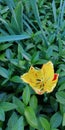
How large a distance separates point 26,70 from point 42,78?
13 centimetres

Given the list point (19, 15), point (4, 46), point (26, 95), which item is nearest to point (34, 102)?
point (26, 95)

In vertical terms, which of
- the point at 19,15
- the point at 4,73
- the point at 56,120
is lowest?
the point at 56,120

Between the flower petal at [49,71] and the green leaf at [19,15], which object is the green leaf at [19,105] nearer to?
the flower petal at [49,71]

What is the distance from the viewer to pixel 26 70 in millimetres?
1091

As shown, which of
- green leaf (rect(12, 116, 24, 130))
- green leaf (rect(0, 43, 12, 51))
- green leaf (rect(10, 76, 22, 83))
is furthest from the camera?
green leaf (rect(0, 43, 12, 51))

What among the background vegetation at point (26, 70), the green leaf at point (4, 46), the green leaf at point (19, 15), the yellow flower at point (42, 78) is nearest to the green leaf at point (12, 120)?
the background vegetation at point (26, 70)

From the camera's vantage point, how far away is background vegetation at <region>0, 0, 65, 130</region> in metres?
0.95

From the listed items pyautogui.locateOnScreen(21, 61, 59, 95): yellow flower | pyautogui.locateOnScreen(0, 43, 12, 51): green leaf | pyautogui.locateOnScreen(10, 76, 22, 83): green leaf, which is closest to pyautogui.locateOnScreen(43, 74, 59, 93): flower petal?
pyautogui.locateOnScreen(21, 61, 59, 95): yellow flower

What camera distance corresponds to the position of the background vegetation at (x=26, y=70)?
955 mm

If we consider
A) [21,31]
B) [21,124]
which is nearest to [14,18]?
[21,31]

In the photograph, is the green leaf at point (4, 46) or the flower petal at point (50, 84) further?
the green leaf at point (4, 46)

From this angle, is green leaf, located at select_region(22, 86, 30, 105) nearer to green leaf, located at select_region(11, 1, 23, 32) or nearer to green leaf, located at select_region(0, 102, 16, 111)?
green leaf, located at select_region(0, 102, 16, 111)

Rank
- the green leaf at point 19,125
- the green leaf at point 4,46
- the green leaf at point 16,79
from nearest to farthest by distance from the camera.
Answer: the green leaf at point 19,125, the green leaf at point 16,79, the green leaf at point 4,46

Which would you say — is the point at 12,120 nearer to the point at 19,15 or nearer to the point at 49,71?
the point at 49,71
